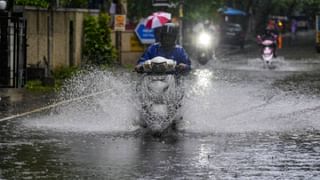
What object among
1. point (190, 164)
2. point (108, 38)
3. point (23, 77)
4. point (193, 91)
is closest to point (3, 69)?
point (23, 77)

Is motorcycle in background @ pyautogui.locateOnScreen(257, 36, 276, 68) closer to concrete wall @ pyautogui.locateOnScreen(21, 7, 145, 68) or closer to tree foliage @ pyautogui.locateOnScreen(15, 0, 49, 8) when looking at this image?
concrete wall @ pyautogui.locateOnScreen(21, 7, 145, 68)

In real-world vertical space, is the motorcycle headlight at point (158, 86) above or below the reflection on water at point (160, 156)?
above

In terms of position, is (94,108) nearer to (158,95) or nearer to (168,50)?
(168,50)

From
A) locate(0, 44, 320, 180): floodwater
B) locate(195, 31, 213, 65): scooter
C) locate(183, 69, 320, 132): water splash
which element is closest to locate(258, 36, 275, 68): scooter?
locate(195, 31, 213, 65): scooter

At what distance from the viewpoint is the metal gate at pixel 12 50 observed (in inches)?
755

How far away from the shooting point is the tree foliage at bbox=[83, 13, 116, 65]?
97.6ft

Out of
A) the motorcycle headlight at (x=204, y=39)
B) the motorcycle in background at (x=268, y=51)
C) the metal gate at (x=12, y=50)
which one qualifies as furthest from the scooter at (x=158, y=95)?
the motorcycle headlight at (x=204, y=39)

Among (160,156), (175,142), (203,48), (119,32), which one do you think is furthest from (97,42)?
(160,156)

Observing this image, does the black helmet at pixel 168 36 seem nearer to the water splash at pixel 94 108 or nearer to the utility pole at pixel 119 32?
the water splash at pixel 94 108

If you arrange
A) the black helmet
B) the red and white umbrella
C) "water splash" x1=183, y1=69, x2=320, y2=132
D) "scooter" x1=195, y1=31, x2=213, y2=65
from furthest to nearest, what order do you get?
"scooter" x1=195, y1=31, x2=213, y2=65 < the red and white umbrella < "water splash" x1=183, y1=69, x2=320, y2=132 < the black helmet

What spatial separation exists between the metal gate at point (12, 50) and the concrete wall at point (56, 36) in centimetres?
562

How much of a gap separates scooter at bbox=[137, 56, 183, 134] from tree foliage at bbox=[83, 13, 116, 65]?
16.0m

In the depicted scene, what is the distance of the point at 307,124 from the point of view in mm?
15086

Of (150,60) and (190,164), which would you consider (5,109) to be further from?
(190,164)
